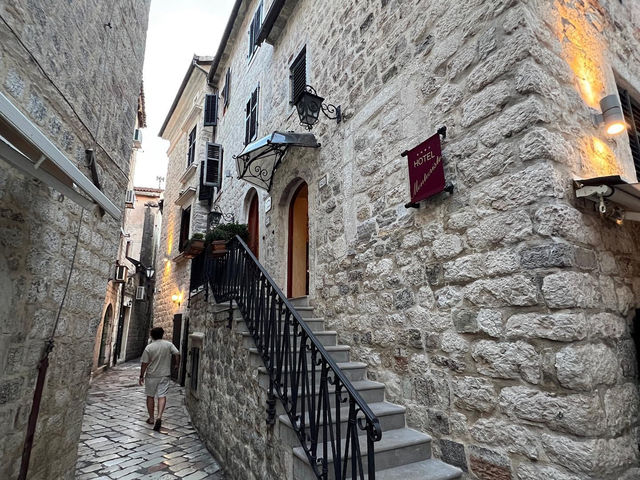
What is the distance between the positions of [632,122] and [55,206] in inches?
213

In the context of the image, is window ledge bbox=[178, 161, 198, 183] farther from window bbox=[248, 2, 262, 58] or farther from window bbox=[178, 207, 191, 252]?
window bbox=[248, 2, 262, 58]

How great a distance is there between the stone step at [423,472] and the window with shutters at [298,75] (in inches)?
207

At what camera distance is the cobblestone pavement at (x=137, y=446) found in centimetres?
399

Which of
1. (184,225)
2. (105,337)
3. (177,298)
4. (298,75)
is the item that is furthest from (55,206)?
(105,337)

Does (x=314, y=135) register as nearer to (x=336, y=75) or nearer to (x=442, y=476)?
(x=336, y=75)

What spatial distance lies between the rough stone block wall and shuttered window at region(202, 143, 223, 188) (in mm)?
5162

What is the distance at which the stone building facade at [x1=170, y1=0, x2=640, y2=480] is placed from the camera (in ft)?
6.47

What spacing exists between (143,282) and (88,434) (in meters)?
16.2

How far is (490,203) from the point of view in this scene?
240 cm

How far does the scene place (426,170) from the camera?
2.92 meters

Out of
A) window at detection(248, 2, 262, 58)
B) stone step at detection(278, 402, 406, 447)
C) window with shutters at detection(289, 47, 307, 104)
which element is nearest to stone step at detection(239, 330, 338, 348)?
stone step at detection(278, 402, 406, 447)

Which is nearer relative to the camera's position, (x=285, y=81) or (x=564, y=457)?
(x=564, y=457)

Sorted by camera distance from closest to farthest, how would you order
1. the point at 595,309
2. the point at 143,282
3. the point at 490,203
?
the point at 595,309 → the point at 490,203 → the point at 143,282

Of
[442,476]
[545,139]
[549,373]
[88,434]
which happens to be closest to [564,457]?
[549,373]
